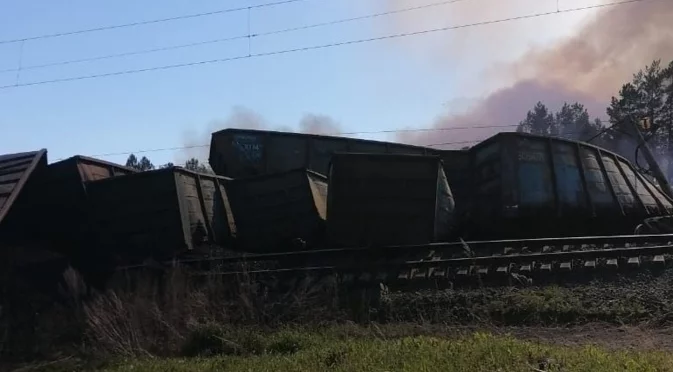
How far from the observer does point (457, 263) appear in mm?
10289

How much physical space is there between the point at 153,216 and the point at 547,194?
27.0ft

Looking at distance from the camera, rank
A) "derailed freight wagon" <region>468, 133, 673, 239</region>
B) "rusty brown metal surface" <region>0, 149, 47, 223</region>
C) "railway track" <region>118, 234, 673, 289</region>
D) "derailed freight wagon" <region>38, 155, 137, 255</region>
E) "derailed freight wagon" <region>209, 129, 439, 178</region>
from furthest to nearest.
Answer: "derailed freight wagon" <region>209, 129, 439, 178</region> < "derailed freight wagon" <region>468, 133, 673, 239</region> < "derailed freight wagon" <region>38, 155, 137, 255</region> < "rusty brown metal surface" <region>0, 149, 47, 223</region> < "railway track" <region>118, 234, 673, 289</region>

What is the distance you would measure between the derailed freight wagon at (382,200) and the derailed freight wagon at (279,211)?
1.14 metres

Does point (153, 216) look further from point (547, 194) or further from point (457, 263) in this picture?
point (547, 194)

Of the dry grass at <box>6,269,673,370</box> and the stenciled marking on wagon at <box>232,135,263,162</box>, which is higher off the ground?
the stenciled marking on wagon at <box>232,135,263,162</box>

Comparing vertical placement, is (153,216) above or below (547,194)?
below

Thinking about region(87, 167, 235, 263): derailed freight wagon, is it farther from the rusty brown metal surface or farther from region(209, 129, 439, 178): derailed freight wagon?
region(209, 129, 439, 178): derailed freight wagon

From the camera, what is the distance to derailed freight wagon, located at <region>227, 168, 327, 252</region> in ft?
42.9

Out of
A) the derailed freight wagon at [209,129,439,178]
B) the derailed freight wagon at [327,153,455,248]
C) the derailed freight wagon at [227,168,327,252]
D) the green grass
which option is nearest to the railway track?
the derailed freight wagon at [327,153,455,248]

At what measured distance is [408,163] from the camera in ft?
39.4

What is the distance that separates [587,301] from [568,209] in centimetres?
641

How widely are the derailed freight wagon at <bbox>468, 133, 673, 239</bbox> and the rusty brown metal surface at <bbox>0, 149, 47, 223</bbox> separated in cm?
912

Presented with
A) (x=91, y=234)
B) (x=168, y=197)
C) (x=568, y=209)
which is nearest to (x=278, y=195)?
(x=168, y=197)

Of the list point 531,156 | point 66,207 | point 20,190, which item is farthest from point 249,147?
point 531,156
